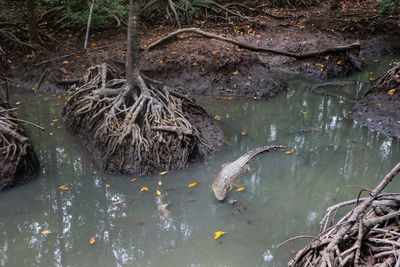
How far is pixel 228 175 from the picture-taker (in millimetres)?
5102

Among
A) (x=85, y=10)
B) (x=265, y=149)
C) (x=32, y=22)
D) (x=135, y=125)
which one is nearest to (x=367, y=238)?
(x=265, y=149)

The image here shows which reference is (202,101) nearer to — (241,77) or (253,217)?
(241,77)

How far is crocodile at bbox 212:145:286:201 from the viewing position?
4.87 m

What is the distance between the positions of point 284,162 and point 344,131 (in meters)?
1.84

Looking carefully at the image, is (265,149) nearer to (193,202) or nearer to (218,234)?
(193,202)

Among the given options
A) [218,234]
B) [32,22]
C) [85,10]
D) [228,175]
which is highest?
[85,10]

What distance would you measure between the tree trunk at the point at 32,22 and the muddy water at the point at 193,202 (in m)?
3.32

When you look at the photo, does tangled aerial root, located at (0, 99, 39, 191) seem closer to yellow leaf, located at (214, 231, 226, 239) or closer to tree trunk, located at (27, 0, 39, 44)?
yellow leaf, located at (214, 231, 226, 239)

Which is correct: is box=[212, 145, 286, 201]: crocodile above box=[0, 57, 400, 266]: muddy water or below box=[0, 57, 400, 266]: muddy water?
above

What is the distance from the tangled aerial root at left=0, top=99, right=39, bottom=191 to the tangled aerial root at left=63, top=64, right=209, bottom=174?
105 centimetres

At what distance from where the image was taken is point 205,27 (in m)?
12.3

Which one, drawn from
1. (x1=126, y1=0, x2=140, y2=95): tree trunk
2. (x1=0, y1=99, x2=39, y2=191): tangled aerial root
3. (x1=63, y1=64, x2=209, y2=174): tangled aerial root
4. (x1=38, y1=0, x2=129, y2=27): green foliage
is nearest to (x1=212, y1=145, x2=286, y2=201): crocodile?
(x1=63, y1=64, x2=209, y2=174): tangled aerial root

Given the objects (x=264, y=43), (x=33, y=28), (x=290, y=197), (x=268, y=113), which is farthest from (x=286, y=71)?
(x=33, y=28)

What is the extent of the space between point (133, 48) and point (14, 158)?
101 inches
